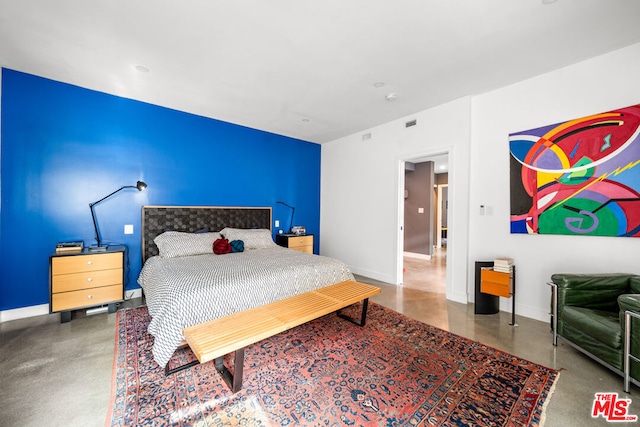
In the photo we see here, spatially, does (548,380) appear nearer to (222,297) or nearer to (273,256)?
(222,297)

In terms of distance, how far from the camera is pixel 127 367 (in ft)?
6.73

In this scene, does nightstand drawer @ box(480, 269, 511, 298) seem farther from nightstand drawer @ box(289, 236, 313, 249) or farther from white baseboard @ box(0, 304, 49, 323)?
white baseboard @ box(0, 304, 49, 323)

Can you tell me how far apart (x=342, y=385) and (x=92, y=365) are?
2030 mm

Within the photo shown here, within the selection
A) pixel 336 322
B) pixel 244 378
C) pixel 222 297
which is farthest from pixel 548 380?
pixel 222 297

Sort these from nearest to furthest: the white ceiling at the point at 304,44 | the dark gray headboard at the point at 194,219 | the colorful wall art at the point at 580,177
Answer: the white ceiling at the point at 304,44
the colorful wall art at the point at 580,177
the dark gray headboard at the point at 194,219

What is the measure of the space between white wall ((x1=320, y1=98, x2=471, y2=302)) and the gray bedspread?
5.36 ft

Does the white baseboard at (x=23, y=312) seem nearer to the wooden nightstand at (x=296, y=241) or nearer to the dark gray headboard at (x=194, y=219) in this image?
the dark gray headboard at (x=194, y=219)

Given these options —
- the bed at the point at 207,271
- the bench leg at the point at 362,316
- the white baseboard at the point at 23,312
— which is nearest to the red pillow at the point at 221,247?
the bed at the point at 207,271

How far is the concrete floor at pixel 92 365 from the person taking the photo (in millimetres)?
1597

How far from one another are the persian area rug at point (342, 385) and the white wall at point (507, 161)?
1.35 meters

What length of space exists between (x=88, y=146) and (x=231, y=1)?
2805 mm

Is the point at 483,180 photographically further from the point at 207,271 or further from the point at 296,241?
the point at 207,271

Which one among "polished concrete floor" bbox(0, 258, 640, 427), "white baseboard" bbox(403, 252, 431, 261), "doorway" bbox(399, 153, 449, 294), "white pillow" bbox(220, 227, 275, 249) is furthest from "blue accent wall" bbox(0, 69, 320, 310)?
"white baseboard" bbox(403, 252, 431, 261)

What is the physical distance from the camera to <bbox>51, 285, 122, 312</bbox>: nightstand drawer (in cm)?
279
